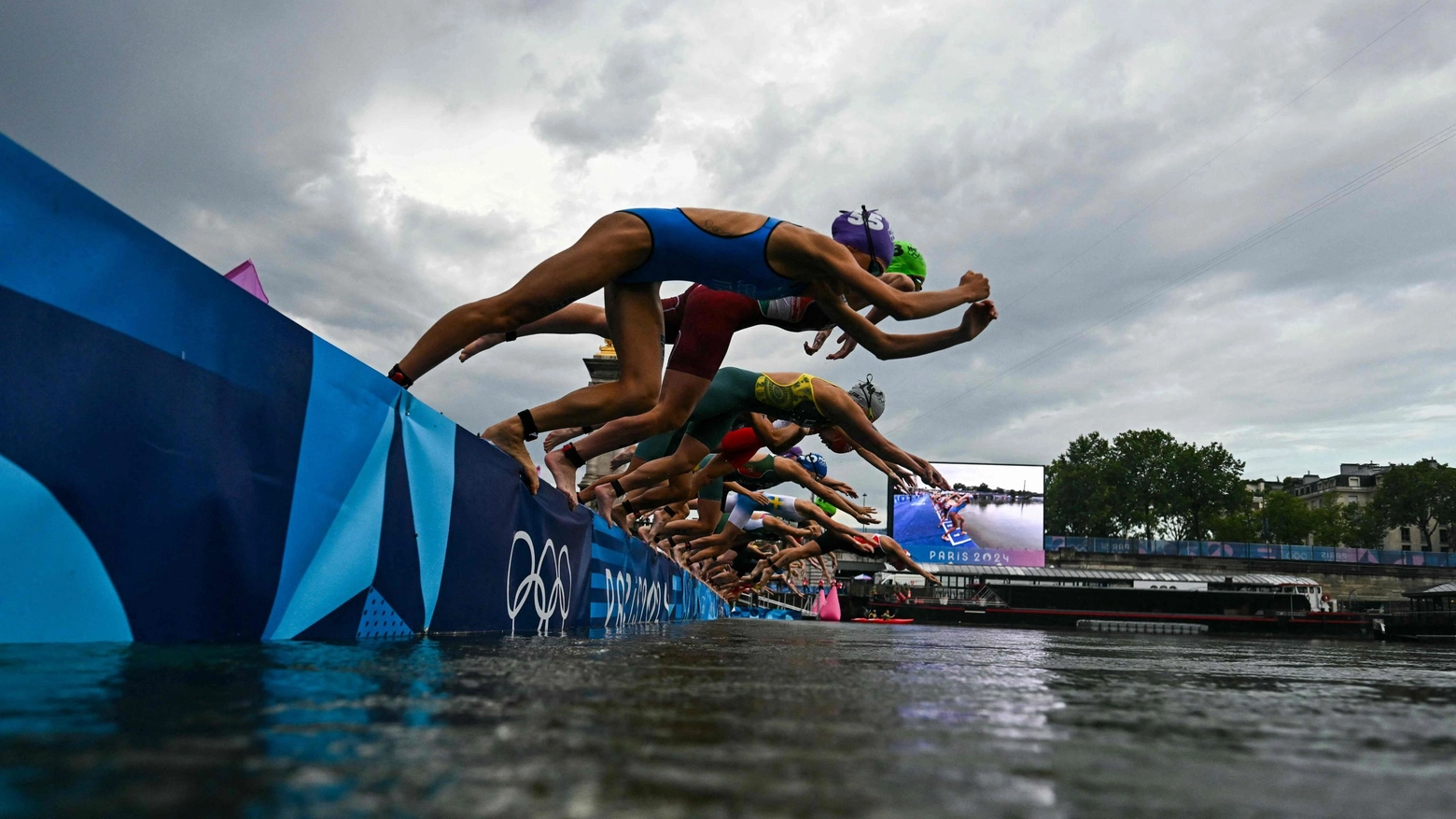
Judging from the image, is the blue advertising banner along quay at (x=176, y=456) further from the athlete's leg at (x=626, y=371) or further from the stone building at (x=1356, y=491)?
the stone building at (x=1356, y=491)

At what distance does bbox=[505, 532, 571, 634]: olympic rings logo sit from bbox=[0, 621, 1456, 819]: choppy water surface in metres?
2.35

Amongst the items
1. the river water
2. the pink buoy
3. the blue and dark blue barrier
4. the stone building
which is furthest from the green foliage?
the pink buoy

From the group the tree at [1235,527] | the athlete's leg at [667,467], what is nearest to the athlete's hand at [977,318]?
the athlete's leg at [667,467]

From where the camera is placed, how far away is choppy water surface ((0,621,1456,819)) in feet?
1.90

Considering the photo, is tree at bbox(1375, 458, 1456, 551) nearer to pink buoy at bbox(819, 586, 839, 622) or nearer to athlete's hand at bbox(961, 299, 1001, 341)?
pink buoy at bbox(819, 586, 839, 622)

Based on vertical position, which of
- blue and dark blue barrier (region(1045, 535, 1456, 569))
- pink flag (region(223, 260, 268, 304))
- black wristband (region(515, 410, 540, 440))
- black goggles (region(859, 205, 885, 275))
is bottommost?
blue and dark blue barrier (region(1045, 535, 1456, 569))

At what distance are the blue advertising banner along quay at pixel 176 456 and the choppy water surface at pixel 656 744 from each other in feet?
0.78

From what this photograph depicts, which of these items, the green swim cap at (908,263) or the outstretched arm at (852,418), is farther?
the outstretched arm at (852,418)

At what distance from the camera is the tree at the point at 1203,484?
5872 centimetres

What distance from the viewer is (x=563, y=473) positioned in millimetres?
4473

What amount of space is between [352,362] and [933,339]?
7.67ft

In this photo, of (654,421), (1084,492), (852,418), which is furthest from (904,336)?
(1084,492)

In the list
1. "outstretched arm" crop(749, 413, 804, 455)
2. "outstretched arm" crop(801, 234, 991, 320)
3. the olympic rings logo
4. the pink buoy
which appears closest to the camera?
"outstretched arm" crop(801, 234, 991, 320)

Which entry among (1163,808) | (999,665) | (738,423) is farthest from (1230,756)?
(738,423)
